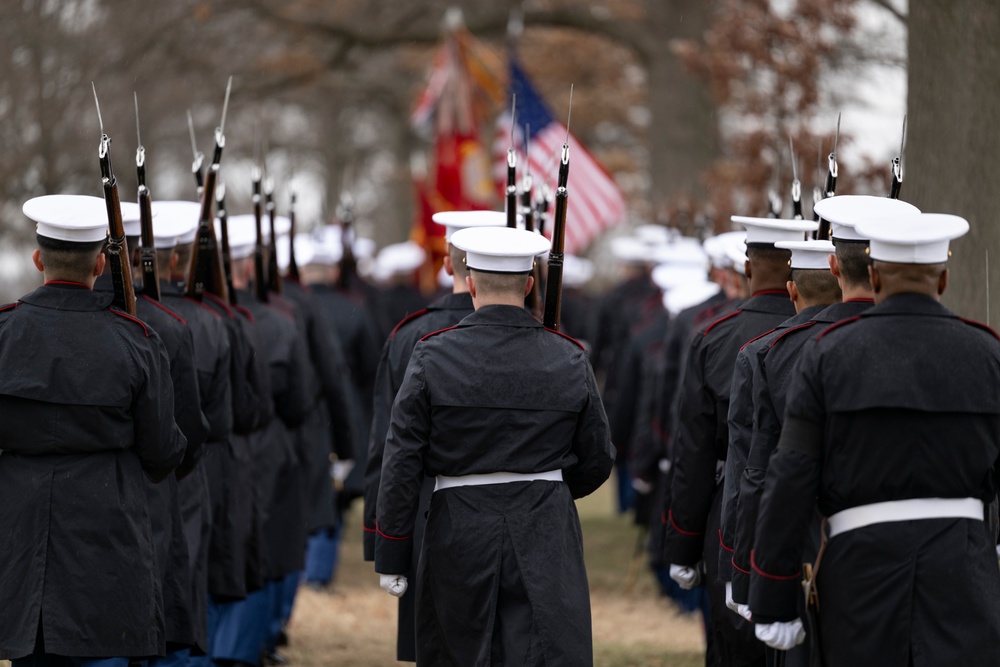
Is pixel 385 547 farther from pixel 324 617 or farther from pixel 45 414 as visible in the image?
pixel 324 617

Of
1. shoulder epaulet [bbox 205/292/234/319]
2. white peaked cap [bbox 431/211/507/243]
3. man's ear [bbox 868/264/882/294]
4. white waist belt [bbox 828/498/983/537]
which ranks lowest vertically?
white waist belt [bbox 828/498/983/537]

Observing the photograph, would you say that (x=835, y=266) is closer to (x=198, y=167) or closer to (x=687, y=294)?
(x=198, y=167)

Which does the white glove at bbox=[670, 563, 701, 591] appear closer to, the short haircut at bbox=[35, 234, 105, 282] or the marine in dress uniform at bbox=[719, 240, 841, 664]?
the marine in dress uniform at bbox=[719, 240, 841, 664]

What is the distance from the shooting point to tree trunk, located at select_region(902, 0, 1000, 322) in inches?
317

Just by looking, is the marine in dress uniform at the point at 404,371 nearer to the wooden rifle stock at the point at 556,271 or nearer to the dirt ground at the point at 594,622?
the wooden rifle stock at the point at 556,271

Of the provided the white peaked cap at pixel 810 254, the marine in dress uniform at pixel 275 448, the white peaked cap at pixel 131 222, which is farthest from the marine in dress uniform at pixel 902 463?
the marine in dress uniform at pixel 275 448

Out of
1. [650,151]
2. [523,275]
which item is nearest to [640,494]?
[523,275]

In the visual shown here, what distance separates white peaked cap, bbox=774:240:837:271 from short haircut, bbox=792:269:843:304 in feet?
0.07

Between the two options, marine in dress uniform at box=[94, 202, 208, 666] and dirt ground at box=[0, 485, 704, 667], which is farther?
dirt ground at box=[0, 485, 704, 667]

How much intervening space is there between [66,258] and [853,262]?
9.10ft

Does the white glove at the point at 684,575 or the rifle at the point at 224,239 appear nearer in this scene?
the white glove at the point at 684,575

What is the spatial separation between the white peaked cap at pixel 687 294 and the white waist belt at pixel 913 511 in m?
5.62

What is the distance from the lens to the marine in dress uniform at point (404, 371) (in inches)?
246

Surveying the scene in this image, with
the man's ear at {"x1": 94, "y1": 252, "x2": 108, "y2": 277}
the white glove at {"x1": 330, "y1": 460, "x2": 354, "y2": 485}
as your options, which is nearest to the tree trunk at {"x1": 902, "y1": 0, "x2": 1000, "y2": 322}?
the man's ear at {"x1": 94, "y1": 252, "x2": 108, "y2": 277}
